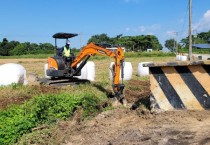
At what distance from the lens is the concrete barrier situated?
6671 millimetres

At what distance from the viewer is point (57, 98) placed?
7895 millimetres

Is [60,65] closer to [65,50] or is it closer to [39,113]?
[65,50]

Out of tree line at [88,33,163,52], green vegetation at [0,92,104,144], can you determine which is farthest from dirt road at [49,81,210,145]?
tree line at [88,33,163,52]

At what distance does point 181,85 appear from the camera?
6.83 metres

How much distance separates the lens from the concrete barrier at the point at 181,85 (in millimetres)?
6671

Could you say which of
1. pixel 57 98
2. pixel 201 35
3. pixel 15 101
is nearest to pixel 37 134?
pixel 57 98

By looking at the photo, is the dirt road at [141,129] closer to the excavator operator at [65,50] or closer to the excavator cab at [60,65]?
the excavator cab at [60,65]

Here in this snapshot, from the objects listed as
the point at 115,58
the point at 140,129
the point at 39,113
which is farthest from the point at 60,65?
the point at 140,129

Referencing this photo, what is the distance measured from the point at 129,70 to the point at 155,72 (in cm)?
933

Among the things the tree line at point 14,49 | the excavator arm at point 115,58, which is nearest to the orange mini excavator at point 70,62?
the excavator arm at point 115,58

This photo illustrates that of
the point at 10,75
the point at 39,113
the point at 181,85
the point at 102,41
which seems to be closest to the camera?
the point at 181,85

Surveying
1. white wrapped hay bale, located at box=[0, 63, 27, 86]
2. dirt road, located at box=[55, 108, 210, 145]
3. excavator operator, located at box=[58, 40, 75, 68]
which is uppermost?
excavator operator, located at box=[58, 40, 75, 68]

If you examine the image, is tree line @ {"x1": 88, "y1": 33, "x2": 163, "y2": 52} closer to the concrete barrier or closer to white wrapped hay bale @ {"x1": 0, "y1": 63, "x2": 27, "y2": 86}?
white wrapped hay bale @ {"x1": 0, "y1": 63, "x2": 27, "y2": 86}

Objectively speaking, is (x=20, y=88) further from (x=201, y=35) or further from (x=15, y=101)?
(x=201, y=35)
